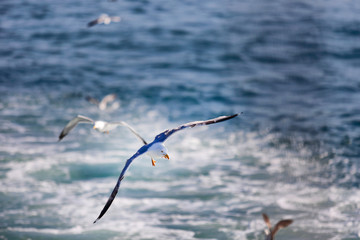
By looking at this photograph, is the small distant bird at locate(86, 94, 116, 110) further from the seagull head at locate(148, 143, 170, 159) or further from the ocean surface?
the seagull head at locate(148, 143, 170, 159)

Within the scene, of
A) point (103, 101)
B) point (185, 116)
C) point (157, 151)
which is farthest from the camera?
point (185, 116)

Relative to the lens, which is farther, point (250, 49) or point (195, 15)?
point (195, 15)

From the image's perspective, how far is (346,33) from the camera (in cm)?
2334

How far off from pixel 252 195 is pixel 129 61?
12.8m

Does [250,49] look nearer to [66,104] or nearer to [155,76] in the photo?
[155,76]

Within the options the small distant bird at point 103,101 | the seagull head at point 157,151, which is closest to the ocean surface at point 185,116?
the small distant bird at point 103,101

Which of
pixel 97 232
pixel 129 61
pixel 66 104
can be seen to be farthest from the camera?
pixel 129 61

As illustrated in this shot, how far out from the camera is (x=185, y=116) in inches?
613

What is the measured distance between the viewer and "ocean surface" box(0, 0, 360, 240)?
9.66 meters

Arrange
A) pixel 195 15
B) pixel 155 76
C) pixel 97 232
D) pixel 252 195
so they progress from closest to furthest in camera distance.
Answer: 1. pixel 97 232
2. pixel 252 195
3. pixel 155 76
4. pixel 195 15

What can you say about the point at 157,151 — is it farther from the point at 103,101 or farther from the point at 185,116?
the point at 185,116

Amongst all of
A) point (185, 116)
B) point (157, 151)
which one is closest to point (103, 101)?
point (185, 116)

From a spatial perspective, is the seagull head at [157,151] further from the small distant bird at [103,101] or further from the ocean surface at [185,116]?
the small distant bird at [103,101]

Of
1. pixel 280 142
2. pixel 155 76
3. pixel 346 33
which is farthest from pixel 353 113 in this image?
pixel 346 33
